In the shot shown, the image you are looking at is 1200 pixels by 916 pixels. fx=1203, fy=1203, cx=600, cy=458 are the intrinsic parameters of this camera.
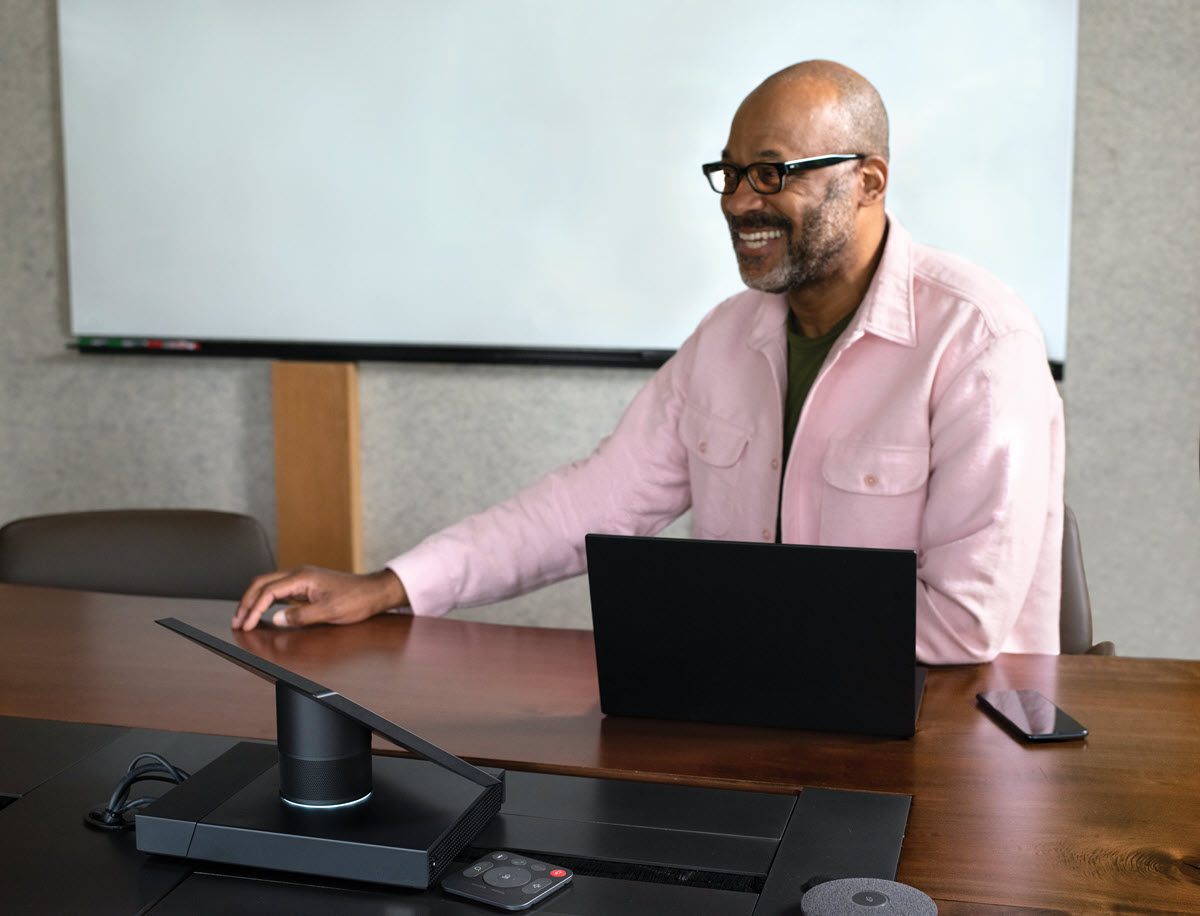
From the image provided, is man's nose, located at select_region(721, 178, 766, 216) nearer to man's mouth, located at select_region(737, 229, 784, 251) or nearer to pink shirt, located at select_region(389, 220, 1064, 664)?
man's mouth, located at select_region(737, 229, 784, 251)

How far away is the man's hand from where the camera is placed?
162 centimetres

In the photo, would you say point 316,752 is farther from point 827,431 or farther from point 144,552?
point 144,552

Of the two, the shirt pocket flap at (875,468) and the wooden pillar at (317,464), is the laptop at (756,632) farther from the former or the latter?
the wooden pillar at (317,464)

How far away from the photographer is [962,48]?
2939 millimetres

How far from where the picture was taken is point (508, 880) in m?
0.90

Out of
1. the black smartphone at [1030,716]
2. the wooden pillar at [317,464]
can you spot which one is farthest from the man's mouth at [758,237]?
the wooden pillar at [317,464]

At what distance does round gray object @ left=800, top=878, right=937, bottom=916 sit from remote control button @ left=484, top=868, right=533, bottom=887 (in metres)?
0.21

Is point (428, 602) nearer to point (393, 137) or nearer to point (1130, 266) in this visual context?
point (393, 137)

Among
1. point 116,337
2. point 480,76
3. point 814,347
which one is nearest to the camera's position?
point 814,347

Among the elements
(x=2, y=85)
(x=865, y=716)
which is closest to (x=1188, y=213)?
(x=865, y=716)

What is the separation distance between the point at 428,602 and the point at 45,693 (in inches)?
21.1

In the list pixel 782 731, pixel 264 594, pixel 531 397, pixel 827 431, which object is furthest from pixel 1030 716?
pixel 531 397

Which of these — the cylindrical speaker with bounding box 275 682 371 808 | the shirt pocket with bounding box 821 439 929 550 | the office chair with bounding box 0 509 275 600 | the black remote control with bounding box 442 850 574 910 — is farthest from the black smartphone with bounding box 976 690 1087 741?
the office chair with bounding box 0 509 275 600

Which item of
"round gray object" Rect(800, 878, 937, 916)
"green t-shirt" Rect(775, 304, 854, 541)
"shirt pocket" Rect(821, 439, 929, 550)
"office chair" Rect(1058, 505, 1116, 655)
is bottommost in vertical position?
"office chair" Rect(1058, 505, 1116, 655)
